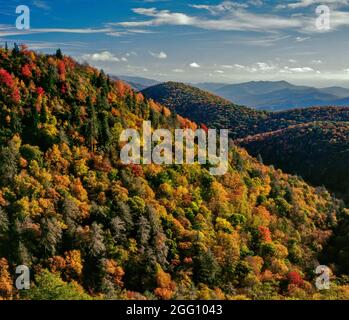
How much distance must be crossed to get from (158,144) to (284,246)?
54366mm

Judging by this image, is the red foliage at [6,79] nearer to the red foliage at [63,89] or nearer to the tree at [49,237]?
the red foliage at [63,89]

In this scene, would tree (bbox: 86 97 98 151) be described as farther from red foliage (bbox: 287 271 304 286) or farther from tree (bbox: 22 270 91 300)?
red foliage (bbox: 287 271 304 286)

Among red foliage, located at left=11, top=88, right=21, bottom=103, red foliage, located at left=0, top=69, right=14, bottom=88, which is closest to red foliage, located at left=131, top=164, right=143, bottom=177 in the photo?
red foliage, located at left=11, top=88, right=21, bottom=103

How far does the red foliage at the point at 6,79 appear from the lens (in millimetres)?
130625

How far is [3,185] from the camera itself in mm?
101812

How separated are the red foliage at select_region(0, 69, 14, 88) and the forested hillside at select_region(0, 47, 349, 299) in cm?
36

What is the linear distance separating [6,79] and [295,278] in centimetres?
10509

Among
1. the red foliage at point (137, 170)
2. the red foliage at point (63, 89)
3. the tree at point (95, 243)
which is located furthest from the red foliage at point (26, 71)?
the tree at point (95, 243)

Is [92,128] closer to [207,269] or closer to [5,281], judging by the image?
[207,269]

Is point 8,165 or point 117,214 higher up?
point 8,165

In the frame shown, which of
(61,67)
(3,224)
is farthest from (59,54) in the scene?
(3,224)

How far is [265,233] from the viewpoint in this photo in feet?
425

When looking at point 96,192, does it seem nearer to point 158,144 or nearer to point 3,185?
point 3,185
